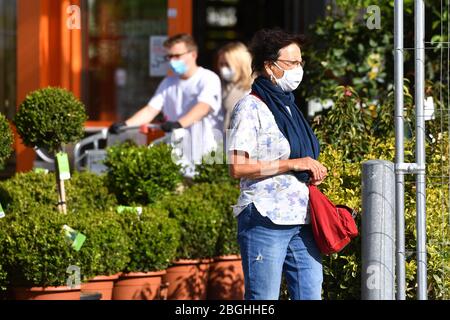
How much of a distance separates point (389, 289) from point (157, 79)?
5.74m

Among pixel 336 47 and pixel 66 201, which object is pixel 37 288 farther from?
pixel 336 47

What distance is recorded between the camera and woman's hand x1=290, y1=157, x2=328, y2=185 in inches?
208

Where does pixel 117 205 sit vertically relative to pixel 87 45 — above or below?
below

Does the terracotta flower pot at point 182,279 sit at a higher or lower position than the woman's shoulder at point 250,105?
lower

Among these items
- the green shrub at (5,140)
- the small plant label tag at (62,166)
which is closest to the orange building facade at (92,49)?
the small plant label tag at (62,166)

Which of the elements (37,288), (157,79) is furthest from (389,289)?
(157,79)

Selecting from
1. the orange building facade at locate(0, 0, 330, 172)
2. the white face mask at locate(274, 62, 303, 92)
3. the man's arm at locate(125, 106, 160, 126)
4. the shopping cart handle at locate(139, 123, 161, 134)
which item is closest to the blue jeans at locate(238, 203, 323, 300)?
the white face mask at locate(274, 62, 303, 92)

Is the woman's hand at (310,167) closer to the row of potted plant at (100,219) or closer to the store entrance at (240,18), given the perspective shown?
the row of potted plant at (100,219)

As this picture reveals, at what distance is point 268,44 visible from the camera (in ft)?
17.9

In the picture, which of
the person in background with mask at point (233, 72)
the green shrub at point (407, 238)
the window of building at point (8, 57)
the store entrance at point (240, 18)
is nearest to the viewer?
the green shrub at point (407, 238)

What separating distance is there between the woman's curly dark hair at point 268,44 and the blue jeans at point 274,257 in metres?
0.73

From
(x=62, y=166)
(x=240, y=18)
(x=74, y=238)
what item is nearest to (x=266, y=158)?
(x=74, y=238)

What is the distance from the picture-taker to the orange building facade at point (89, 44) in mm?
9938

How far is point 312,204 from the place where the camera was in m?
5.33
